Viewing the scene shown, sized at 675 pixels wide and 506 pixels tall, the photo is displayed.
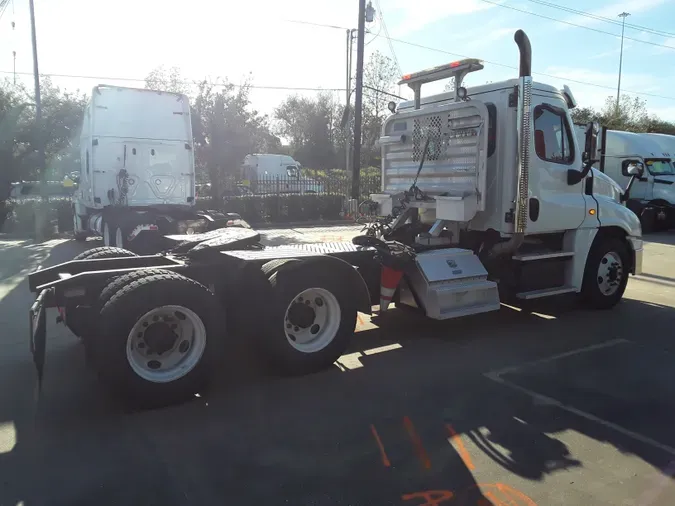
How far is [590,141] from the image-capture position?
7.38m

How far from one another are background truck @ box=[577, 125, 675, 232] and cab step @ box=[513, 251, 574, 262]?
14227 mm

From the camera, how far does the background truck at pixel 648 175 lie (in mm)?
20047

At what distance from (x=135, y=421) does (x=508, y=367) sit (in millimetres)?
3553

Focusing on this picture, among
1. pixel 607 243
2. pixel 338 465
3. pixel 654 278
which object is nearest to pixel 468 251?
pixel 607 243

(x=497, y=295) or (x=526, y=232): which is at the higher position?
(x=526, y=232)

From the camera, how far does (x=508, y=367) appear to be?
5.69 meters

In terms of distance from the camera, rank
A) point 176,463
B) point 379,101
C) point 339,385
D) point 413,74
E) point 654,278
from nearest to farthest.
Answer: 1. point 176,463
2. point 339,385
3. point 413,74
4. point 654,278
5. point 379,101

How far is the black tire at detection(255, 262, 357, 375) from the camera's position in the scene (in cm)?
508

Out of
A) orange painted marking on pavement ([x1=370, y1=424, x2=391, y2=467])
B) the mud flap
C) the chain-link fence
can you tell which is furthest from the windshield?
the mud flap

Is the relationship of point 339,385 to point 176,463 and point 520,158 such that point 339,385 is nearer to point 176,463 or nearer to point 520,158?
point 176,463

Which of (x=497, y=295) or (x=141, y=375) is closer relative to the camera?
(x=141, y=375)

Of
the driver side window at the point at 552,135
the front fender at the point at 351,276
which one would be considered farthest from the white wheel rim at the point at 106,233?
the driver side window at the point at 552,135

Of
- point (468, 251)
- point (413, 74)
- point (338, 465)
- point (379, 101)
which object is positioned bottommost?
point (338, 465)

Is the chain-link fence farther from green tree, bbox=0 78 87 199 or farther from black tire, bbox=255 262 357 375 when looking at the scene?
black tire, bbox=255 262 357 375
